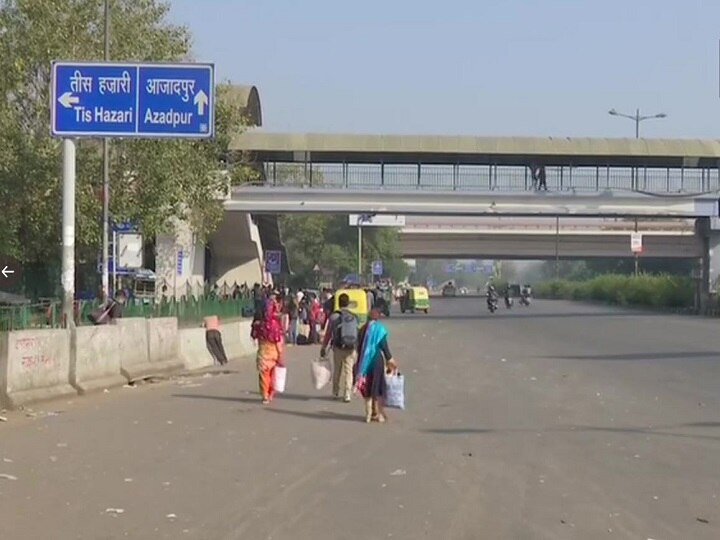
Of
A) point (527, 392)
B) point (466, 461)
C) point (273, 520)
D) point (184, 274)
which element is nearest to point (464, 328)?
point (184, 274)

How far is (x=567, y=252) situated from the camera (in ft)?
339

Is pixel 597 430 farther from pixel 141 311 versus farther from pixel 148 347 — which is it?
pixel 141 311

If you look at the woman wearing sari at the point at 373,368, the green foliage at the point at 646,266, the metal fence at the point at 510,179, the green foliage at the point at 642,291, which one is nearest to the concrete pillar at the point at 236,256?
the metal fence at the point at 510,179

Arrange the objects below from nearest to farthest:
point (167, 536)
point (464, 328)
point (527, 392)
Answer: point (167, 536)
point (527, 392)
point (464, 328)

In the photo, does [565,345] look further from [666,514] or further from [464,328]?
[666,514]

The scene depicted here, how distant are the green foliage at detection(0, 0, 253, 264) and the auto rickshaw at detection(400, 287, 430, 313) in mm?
40868

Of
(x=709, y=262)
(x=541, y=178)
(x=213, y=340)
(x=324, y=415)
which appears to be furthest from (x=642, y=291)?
(x=324, y=415)

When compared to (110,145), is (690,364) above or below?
A: below

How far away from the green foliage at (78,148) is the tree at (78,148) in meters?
0.03

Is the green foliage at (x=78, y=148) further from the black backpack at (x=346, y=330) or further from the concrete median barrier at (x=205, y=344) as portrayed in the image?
the black backpack at (x=346, y=330)

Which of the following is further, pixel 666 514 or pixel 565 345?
pixel 565 345

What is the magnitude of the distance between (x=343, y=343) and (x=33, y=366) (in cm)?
466

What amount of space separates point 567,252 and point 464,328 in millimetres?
57585

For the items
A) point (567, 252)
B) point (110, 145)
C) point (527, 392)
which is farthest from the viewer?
point (567, 252)
